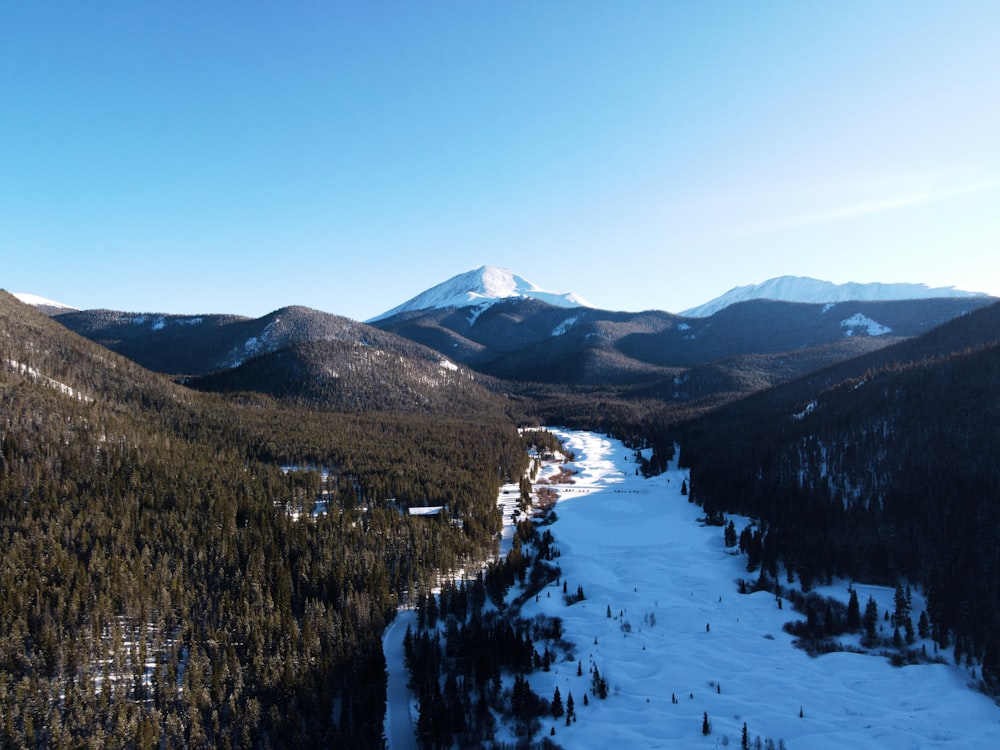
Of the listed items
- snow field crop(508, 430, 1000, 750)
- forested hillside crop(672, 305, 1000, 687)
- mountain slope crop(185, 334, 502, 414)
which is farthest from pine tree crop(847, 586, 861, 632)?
mountain slope crop(185, 334, 502, 414)

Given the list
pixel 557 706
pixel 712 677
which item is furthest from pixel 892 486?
pixel 557 706

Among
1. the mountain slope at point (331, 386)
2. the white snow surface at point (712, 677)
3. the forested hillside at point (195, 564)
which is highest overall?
the mountain slope at point (331, 386)

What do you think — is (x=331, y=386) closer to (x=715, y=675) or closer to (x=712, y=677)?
(x=715, y=675)

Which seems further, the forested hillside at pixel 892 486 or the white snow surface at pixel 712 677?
the forested hillside at pixel 892 486

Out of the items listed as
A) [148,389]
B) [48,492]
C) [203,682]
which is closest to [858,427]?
[203,682]

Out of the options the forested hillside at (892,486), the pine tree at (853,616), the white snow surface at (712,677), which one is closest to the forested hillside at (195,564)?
the white snow surface at (712,677)

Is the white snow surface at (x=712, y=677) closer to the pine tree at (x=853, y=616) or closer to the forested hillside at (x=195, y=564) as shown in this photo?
the pine tree at (x=853, y=616)

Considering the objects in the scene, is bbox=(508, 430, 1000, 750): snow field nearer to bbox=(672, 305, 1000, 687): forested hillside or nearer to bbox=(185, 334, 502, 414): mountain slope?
bbox=(672, 305, 1000, 687): forested hillside
